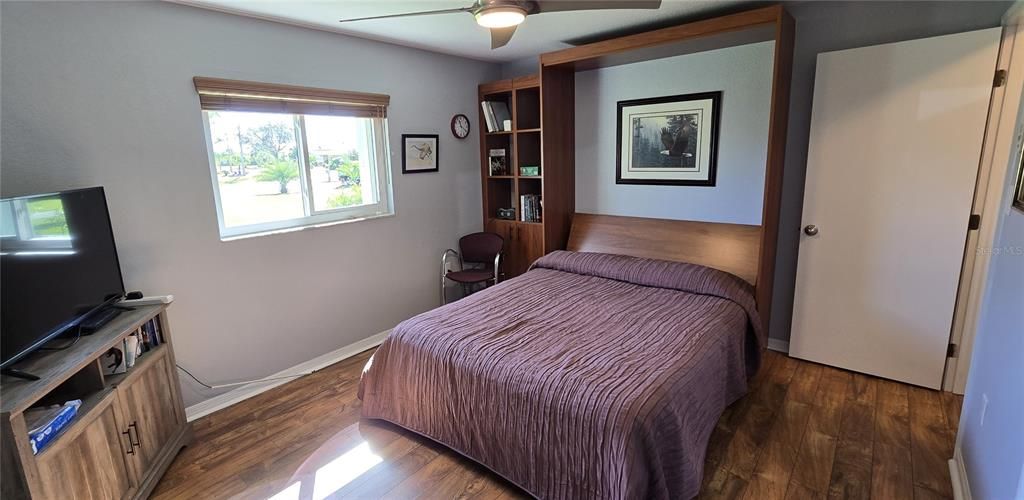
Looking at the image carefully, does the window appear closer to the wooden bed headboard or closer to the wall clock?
the wall clock

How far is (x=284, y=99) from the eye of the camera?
2.76m

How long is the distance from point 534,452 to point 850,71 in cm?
266

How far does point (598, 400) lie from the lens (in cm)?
164

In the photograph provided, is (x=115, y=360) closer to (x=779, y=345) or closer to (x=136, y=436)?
(x=136, y=436)

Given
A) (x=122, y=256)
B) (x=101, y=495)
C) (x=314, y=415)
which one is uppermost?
(x=122, y=256)

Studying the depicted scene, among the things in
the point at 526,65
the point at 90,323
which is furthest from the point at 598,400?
the point at 526,65

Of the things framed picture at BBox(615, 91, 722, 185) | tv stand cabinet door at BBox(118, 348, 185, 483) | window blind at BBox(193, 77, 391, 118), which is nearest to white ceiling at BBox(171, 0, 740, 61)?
window blind at BBox(193, 77, 391, 118)

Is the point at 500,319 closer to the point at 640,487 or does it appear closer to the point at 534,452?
the point at 534,452

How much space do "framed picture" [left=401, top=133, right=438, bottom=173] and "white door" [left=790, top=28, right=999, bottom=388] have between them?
8.59 feet

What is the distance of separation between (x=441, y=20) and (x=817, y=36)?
2.23m

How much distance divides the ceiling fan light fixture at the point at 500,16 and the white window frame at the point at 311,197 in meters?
1.66

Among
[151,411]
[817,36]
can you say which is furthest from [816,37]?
[151,411]

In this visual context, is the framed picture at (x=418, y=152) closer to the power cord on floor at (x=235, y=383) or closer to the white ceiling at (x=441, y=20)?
the white ceiling at (x=441, y=20)

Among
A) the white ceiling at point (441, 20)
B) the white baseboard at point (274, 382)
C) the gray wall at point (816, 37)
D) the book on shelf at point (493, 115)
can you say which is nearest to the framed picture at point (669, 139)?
the gray wall at point (816, 37)
